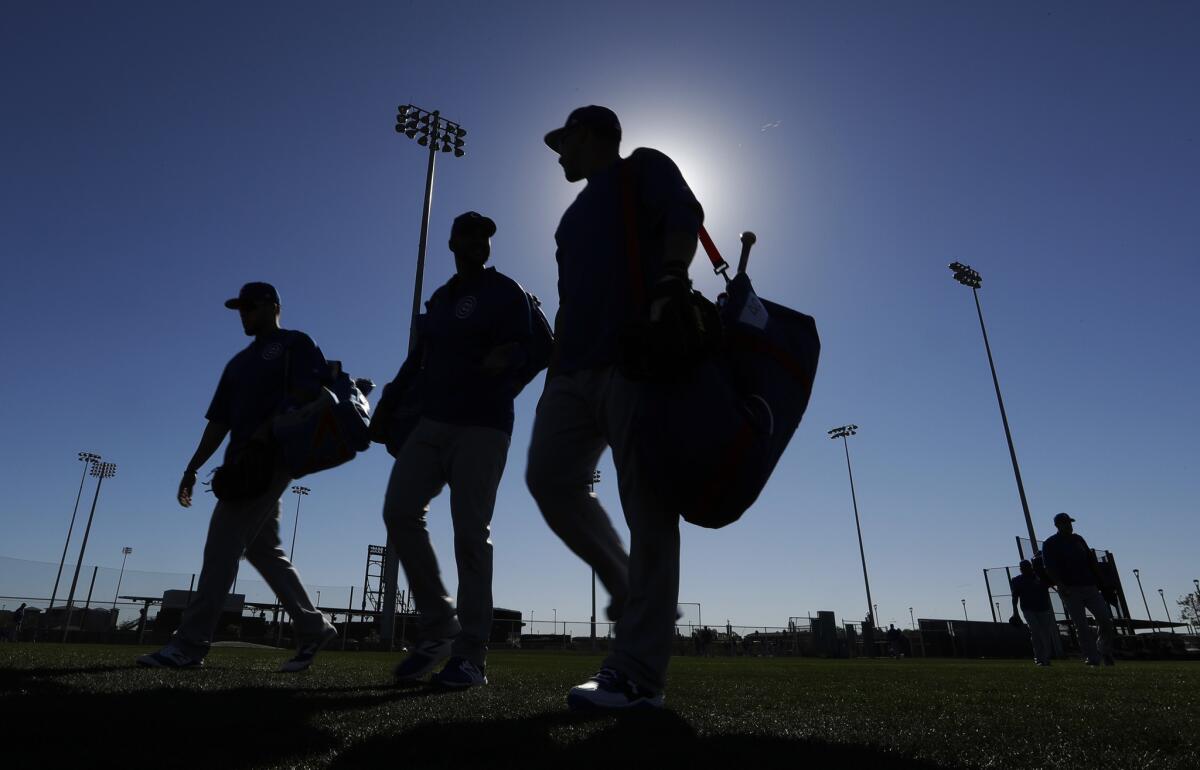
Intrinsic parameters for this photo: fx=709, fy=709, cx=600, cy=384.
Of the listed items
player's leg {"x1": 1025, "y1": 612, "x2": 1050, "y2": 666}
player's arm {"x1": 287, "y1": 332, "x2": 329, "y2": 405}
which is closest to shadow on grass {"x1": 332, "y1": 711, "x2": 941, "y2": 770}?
player's arm {"x1": 287, "y1": 332, "x2": 329, "y2": 405}

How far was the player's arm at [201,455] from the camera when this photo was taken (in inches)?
197

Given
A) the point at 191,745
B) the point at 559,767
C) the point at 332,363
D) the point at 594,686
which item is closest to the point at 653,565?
the point at 594,686

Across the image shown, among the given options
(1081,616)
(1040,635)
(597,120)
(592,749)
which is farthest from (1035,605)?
(592,749)

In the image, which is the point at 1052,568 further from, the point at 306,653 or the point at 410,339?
the point at 410,339

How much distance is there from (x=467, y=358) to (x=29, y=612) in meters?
40.1

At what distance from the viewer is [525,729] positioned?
1950 millimetres

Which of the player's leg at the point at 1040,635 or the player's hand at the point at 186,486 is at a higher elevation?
the player's hand at the point at 186,486

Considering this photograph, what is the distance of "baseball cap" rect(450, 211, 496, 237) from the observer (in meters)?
4.21

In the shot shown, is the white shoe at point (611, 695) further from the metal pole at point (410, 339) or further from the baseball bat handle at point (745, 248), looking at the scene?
the metal pole at point (410, 339)

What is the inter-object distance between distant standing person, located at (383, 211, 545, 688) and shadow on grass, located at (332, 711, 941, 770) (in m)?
1.69

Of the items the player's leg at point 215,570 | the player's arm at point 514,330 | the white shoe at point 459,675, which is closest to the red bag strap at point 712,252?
the player's arm at point 514,330

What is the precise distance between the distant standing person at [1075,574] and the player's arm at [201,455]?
9.40 metres

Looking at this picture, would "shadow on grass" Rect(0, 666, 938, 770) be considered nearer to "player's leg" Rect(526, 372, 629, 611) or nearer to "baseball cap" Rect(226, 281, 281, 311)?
"player's leg" Rect(526, 372, 629, 611)

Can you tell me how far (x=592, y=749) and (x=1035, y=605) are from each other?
43.6 feet
